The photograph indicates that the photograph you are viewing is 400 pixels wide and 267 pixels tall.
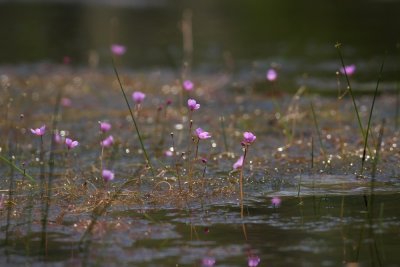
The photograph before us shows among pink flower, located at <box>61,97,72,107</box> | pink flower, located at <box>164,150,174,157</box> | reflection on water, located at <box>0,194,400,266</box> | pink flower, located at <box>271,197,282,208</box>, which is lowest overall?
reflection on water, located at <box>0,194,400,266</box>

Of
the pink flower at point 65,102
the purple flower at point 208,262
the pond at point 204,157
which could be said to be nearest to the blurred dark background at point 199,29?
the pond at point 204,157

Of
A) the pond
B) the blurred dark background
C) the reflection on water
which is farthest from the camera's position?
the blurred dark background

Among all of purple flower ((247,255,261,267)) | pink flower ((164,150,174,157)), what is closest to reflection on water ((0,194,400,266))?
purple flower ((247,255,261,267))

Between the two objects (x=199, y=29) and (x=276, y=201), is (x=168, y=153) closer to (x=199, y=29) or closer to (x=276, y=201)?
(x=276, y=201)

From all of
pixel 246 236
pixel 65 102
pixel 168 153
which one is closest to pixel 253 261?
pixel 246 236

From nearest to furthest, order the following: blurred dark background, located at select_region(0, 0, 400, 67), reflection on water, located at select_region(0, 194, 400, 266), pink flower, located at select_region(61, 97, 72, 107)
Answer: reflection on water, located at select_region(0, 194, 400, 266) → pink flower, located at select_region(61, 97, 72, 107) → blurred dark background, located at select_region(0, 0, 400, 67)

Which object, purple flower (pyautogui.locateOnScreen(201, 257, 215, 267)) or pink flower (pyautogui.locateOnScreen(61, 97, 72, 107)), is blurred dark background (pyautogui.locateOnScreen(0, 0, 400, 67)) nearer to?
pink flower (pyautogui.locateOnScreen(61, 97, 72, 107))

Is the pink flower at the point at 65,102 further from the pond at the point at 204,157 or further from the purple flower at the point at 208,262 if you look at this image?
the purple flower at the point at 208,262

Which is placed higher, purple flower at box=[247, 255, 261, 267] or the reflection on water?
the reflection on water
